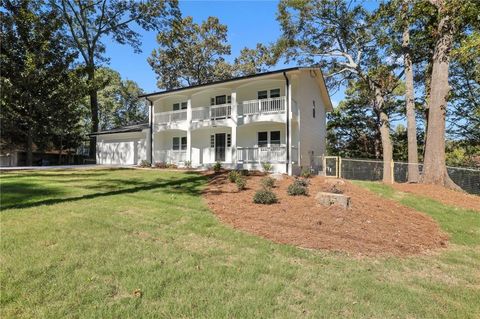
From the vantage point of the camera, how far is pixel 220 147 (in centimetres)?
2206

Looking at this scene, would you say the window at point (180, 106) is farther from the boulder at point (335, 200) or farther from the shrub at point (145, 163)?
the boulder at point (335, 200)

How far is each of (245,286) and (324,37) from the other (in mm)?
24313

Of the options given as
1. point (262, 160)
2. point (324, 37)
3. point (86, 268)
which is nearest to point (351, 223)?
point (86, 268)

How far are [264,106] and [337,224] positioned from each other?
42.9 feet

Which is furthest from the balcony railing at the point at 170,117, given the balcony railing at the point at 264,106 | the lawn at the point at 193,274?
the lawn at the point at 193,274

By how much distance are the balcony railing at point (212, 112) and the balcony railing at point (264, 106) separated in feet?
3.55

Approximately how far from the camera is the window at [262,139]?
2023 cm

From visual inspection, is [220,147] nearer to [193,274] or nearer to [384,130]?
[384,130]

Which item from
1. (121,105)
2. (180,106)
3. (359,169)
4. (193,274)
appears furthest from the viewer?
(121,105)

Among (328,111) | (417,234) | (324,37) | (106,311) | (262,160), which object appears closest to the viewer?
(106,311)

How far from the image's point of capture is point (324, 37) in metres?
24.7

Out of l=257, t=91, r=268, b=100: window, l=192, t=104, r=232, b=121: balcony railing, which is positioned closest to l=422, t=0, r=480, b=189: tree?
l=257, t=91, r=268, b=100: window

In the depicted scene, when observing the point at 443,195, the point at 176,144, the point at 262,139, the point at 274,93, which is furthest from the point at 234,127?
the point at 443,195

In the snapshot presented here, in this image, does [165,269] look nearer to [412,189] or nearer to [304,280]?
[304,280]
